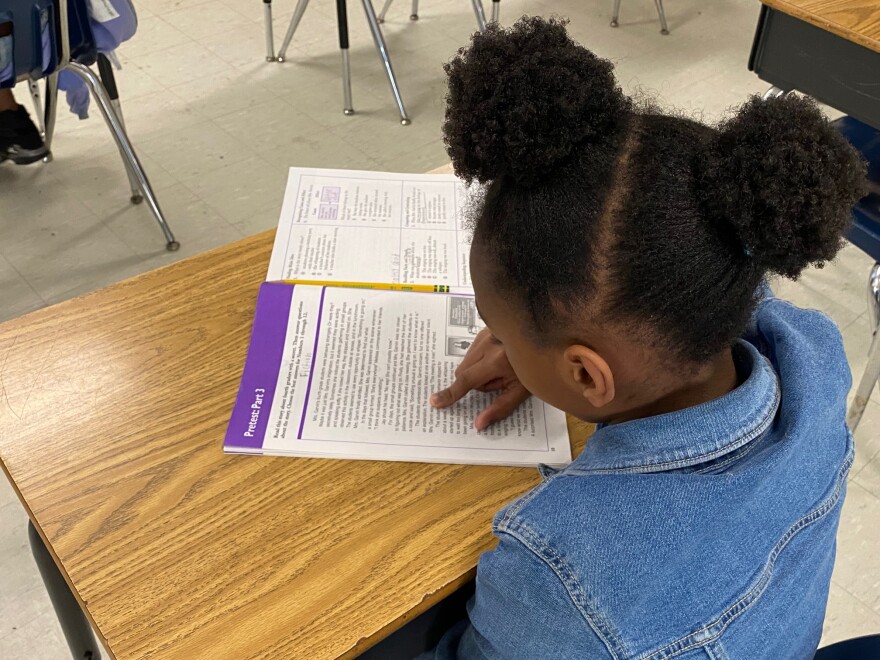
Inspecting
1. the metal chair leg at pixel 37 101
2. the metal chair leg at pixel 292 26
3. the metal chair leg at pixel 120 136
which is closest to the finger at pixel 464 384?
the metal chair leg at pixel 120 136

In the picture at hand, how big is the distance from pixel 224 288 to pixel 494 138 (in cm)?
44

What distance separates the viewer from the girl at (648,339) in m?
0.59

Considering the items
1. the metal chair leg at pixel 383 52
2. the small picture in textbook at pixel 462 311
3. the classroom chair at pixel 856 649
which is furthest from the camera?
the metal chair leg at pixel 383 52

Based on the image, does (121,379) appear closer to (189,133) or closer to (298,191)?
(298,191)

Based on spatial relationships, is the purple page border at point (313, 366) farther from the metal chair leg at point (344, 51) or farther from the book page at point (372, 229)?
the metal chair leg at point (344, 51)

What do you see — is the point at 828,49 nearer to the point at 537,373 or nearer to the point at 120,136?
the point at 537,373

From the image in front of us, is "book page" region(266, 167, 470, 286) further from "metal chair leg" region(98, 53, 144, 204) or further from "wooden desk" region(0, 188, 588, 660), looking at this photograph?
"metal chair leg" region(98, 53, 144, 204)

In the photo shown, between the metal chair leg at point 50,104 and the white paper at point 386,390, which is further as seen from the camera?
the metal chair leg at point 50,104

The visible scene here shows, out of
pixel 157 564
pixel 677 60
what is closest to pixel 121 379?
pixel 157 564

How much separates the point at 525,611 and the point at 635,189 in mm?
333

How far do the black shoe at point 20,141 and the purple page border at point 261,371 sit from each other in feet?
4.92

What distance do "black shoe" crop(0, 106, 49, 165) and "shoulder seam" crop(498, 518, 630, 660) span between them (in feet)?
6.37

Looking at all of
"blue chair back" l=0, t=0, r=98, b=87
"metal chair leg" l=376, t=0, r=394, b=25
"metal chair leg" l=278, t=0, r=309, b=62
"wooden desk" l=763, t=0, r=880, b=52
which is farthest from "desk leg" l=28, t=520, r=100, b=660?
"metal chair leg" l=376, t=0, r=394, b=25

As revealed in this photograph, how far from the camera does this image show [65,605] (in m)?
1.00
